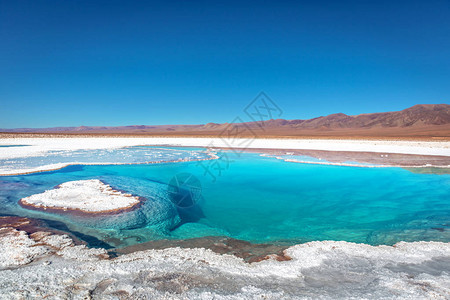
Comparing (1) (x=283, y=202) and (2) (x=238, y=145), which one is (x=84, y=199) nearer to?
(1) (x=283, y=202)

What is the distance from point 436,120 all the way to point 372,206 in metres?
119

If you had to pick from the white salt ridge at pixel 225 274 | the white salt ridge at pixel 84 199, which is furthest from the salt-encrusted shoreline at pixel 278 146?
the white salt ridge at pixel 225 274

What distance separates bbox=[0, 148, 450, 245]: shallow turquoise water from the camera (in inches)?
187

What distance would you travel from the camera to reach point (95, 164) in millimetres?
11727

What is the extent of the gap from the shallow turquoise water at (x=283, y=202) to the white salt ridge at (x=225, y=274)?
84 cm

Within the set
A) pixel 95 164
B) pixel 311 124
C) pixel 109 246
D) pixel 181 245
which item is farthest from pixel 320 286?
pixel 311 124

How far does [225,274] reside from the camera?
3084 mm

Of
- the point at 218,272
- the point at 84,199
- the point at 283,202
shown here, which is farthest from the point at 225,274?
the point at 84,199

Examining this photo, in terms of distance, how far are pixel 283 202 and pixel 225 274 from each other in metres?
4.14

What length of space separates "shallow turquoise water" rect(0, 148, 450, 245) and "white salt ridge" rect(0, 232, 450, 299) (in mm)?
839

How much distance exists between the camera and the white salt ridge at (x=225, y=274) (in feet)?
8.79

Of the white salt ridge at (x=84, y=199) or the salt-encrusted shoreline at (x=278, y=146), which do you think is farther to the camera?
the salt-encrusted shoreline at (x=278, y=146)

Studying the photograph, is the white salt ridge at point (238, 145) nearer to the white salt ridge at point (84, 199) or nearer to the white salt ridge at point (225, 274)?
the white salt ridge at point (84, 199)

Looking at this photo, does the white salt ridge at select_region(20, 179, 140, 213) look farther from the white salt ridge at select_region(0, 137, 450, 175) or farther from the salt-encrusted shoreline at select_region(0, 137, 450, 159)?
the salt-encrusted shoreline at select_region(0, 137, 450, 159)
